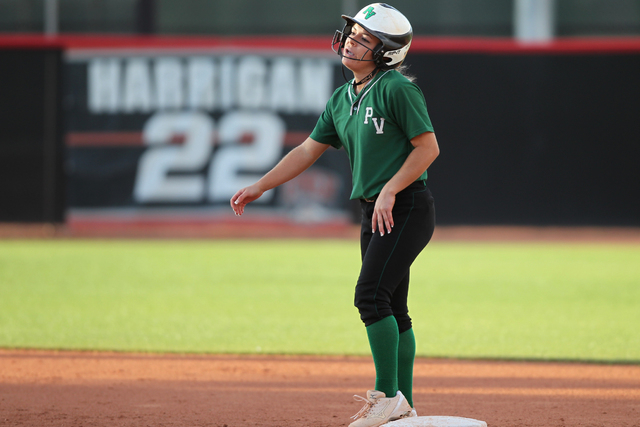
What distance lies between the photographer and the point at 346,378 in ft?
17.7

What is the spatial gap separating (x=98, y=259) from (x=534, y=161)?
27.6 feet

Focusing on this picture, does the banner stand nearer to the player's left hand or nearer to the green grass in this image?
the green grass

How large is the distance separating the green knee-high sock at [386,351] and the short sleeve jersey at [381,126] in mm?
622

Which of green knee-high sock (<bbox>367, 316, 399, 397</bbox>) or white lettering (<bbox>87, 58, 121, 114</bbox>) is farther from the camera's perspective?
white lettering (<bbox>87, 58, 121, 114</bbox>)

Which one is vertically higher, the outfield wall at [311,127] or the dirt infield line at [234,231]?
the outfield wall at [311,127]

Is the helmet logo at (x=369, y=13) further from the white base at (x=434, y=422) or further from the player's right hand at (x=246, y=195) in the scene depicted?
the white base at (x=434, y=422)

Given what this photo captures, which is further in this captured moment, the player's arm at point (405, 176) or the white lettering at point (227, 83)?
the white lettering at point (227, 83)

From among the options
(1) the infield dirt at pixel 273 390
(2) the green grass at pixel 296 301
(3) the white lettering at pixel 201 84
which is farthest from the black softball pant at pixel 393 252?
(3) the white lettering at pixel 201 84

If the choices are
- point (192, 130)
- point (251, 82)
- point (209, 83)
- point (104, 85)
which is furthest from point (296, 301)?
point (104, 85)

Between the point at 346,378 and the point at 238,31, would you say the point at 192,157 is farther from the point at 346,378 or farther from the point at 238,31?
the point at 346,378

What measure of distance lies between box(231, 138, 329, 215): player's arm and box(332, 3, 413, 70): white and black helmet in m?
0.57

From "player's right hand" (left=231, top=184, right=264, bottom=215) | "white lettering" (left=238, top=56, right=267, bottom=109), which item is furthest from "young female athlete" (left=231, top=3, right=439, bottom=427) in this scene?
"white lettering" (left=238, top=56, right=267, bottom=109)

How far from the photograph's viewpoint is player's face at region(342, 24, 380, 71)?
3828mm

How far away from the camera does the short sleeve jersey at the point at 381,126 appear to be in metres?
3.65
